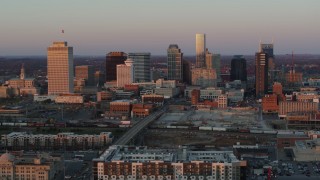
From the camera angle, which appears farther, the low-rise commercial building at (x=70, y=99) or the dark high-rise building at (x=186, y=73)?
the dark high-rise building at (x=186, y=73)

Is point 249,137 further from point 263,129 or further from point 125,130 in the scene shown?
point 125,130

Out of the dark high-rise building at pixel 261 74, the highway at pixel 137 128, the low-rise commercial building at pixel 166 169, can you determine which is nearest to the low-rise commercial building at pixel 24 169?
the low-rise commercial building at pixel 166 169

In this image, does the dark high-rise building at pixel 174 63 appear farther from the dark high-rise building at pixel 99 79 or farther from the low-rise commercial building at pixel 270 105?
the low-rise commercial building at pixel 270 105

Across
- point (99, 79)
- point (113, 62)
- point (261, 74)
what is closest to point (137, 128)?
point (261, 74)

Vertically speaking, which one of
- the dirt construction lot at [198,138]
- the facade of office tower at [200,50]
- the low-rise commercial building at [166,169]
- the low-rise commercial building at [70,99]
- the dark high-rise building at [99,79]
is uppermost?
the facade of office tower at [200,50]

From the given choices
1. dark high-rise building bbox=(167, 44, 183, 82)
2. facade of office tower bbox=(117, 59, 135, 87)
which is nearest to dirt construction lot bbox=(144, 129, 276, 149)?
facade of office tower bbox=(117, 59, 135, 87)

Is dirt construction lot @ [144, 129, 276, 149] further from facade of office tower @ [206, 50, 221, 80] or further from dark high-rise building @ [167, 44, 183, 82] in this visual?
facade of office tower @ [206, 50, 221, 80]
